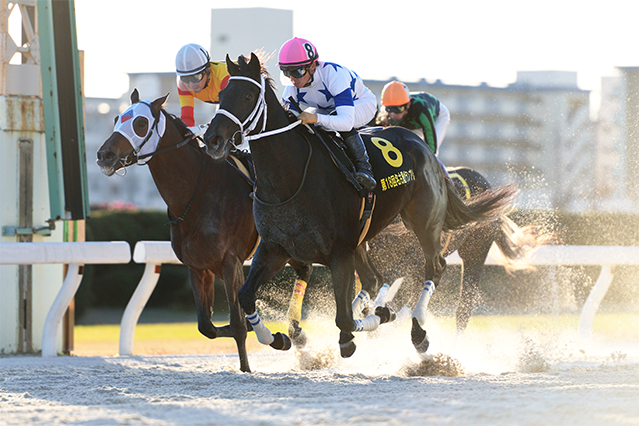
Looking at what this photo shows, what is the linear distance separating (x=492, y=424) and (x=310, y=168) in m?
1.75

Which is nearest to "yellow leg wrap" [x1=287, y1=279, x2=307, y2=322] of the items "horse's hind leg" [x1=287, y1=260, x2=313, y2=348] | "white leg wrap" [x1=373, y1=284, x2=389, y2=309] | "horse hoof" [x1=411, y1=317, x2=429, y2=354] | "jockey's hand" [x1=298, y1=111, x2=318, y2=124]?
"horse's hind leg" [x1=287, y1=260, x2=313, y2=348]

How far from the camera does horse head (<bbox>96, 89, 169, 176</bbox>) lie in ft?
14.4

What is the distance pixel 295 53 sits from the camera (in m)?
4.03

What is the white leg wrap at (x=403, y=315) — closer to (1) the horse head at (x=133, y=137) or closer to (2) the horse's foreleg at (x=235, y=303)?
(2) the horse's foreleg at (x=235, y=303)

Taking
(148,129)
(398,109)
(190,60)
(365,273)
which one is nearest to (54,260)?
(148,129)

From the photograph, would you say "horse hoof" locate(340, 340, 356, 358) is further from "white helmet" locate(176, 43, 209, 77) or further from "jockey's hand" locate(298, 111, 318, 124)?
"white helmet" locate(176, 43, 209, 77)

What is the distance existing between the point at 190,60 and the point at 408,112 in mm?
1968

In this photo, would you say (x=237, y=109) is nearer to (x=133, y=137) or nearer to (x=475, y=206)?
(x=133, y=137)

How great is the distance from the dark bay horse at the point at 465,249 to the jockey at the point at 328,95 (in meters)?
1.34

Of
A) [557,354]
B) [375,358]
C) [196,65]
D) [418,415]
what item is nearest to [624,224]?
[557,354]

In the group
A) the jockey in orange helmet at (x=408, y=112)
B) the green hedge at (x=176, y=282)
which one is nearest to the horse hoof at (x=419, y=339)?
the jockey in orange helmet at (x=408, y=112)

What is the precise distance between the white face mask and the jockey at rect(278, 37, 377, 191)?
815mm

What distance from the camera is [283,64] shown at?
407cm

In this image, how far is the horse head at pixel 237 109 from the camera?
355 centimetres
